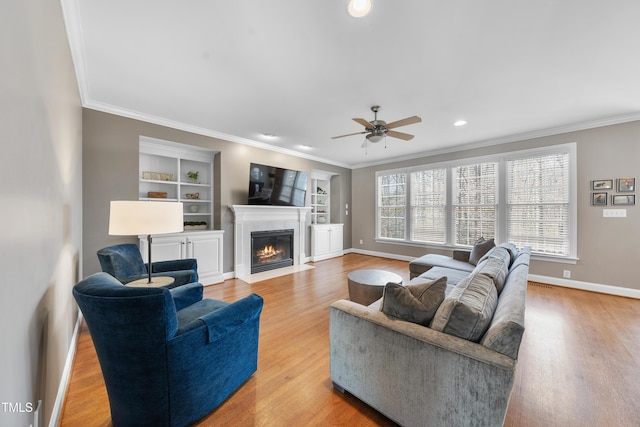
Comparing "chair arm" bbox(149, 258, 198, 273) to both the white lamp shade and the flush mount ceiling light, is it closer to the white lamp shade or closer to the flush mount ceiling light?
the white lamp shade

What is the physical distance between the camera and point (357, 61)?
7.31ft

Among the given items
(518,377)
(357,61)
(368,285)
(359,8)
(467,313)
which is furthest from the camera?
(368,285)

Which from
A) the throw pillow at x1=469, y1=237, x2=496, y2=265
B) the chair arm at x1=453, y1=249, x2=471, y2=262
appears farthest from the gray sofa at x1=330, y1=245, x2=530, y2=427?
the chair arm at x1=453, y1=249, x2=471, y2=262

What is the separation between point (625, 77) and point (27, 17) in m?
4.63

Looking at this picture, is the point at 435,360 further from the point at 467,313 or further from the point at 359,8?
the point at 359,8

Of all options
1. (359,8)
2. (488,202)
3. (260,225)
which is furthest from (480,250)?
(260,225)

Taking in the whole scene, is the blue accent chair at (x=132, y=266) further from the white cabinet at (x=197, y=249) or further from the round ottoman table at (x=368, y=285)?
the round ottoman table at (x=368, y=285)

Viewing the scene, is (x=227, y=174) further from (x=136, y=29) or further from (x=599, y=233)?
(x=599, y=233)

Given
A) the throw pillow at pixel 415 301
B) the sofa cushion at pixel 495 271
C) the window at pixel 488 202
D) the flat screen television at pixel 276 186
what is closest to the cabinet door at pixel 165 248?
the flat screen television at pixel 276 186

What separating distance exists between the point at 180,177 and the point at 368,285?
3.69 metres

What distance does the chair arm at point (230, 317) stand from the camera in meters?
1.44

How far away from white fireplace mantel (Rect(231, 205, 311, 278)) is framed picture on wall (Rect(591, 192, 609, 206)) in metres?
4.89

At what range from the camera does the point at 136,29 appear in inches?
73.7

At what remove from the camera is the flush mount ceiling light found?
1.59 m
